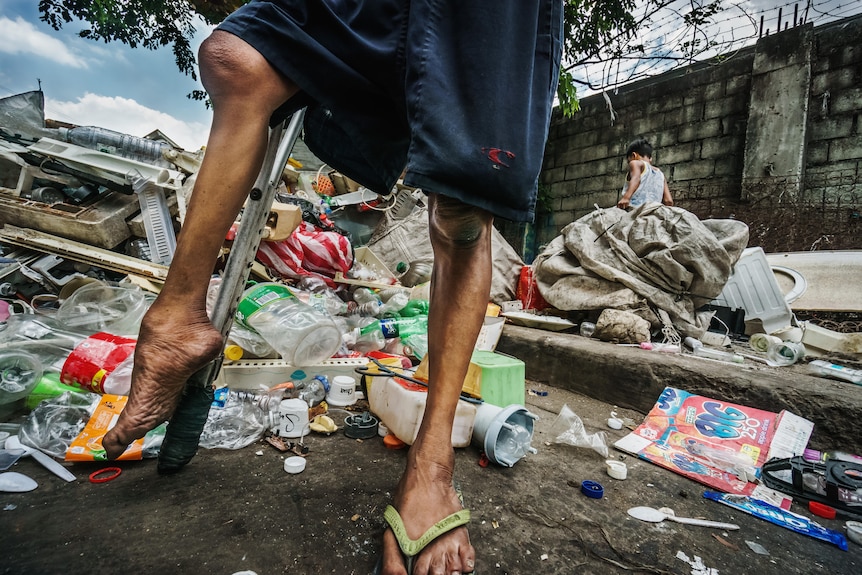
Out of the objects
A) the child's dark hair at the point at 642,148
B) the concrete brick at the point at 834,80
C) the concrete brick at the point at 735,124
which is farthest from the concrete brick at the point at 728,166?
the child's dark hair at the point at 642,148

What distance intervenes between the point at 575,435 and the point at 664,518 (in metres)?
0.42

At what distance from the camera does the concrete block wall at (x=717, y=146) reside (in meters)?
4.04

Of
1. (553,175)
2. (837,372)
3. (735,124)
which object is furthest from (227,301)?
(553,175)

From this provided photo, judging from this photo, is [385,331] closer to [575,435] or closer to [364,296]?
[364,296]

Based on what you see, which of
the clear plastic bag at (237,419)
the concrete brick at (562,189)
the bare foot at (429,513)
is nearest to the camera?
the bare foot at (429,513)

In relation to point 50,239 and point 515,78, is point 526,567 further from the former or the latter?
point 50,239

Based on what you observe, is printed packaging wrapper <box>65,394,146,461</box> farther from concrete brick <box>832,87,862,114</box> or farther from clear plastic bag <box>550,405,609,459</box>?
concrete brick <box>832,87,862,114</box>

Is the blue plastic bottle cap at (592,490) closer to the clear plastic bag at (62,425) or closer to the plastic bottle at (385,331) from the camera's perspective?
the clear plastic bag at (62,425)

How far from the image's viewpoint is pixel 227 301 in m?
0.92

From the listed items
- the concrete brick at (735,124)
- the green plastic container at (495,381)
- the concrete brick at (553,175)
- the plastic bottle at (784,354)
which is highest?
the concrete brick at (735,124)

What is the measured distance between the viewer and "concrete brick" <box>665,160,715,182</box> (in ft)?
16.5

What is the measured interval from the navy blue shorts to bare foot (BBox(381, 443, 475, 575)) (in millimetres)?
530

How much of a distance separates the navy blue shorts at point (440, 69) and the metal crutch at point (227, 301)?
0.23 meters

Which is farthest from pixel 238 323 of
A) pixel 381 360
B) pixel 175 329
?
pixel 175 329
